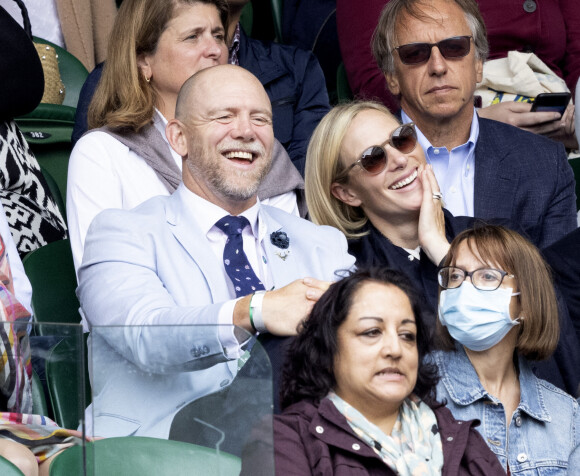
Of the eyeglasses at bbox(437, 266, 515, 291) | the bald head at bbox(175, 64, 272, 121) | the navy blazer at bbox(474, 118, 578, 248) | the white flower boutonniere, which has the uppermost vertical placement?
the bald head at bbox(175, 64, 272, 121)

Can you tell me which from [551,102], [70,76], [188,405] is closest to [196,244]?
[188,405]

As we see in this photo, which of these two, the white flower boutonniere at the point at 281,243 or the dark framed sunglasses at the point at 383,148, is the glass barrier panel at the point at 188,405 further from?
the dark framed sunglasses at the point at 383,148

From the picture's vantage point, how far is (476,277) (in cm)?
310

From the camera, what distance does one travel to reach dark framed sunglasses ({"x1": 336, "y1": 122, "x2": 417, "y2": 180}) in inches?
147

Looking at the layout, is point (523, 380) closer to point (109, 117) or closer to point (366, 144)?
point (366, 144)

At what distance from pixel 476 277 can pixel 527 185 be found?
107 centimetres

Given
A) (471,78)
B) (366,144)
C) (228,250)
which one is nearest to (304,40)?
(471,78)

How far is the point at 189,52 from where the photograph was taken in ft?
13.0

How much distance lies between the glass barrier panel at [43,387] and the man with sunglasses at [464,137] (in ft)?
7.01

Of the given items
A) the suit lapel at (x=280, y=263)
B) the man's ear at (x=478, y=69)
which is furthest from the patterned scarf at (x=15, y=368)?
the man's ear at (x=478, y=69)

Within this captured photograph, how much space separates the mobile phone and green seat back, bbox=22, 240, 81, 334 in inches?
82.4

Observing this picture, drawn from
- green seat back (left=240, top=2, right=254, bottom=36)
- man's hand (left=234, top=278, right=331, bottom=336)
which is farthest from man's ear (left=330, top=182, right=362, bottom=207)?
green seat back (left=240, top=2, right=254, bottom=36)

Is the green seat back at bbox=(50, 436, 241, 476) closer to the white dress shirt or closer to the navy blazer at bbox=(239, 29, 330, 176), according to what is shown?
the white dress shirt

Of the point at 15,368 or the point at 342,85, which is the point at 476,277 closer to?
the point at 15,368
